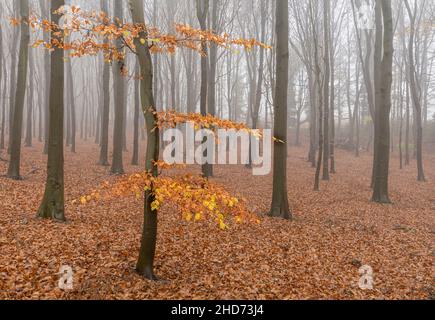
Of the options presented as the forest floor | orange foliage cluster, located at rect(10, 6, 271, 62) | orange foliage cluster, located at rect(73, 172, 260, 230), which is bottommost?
the forest floor

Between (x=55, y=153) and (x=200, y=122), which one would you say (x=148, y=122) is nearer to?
(x=200, y=122)

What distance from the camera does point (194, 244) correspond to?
7266 mm

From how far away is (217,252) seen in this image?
6.95 meters

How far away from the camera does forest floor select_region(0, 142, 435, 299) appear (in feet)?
17.2

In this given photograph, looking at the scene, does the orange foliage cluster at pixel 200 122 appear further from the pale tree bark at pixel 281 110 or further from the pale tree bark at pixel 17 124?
the pale tree bark at pixel 17 124

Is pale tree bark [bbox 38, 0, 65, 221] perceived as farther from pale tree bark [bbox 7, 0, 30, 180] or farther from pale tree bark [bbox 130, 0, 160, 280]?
pale tree bark [bbox 7, 0, 30, 180]

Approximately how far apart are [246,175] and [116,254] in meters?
10.7

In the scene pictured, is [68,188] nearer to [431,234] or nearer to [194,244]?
[194,244]

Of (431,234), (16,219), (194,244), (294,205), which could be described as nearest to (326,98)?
(294,205)

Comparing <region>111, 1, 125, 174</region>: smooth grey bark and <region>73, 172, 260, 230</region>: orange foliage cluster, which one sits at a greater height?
<region>111, 1, 125, 174</region>: smooth grey bark

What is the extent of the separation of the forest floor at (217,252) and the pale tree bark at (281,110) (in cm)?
63

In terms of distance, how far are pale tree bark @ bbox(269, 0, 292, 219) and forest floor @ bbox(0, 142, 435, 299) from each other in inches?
25.0

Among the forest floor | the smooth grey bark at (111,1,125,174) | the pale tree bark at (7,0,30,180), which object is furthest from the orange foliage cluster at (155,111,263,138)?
the smooth grey bark at (111,1,125,174)

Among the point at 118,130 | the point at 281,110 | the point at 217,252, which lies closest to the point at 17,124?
the point at 118,130
